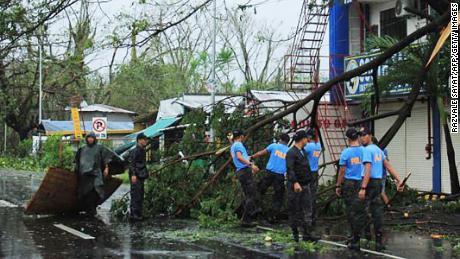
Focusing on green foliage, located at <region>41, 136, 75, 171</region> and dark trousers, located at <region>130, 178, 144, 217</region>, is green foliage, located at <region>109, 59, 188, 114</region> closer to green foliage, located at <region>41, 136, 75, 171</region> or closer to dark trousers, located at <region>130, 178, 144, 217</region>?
green foliage, located at <region>41, 136, 75, 171</region>

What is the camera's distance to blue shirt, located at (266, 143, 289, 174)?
511 inches

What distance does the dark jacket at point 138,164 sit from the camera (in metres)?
13.6

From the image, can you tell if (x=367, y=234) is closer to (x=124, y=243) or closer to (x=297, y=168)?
(x=297, y=168)

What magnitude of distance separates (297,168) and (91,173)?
5238 mm

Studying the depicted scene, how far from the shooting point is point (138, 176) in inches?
534

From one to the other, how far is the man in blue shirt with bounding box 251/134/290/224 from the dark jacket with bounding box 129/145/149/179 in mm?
2376

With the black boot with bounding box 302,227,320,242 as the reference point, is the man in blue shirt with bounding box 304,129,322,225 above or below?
above

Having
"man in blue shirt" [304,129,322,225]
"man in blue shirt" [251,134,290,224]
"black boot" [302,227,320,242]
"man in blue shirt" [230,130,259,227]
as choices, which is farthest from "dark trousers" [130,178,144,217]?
"black boot" [302,227,320,242]

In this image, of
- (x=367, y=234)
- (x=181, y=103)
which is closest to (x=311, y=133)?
(x=367, y=234)

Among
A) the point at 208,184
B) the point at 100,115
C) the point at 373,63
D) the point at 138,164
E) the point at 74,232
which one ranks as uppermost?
the point at 373,63

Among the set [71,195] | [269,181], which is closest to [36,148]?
[71,195]

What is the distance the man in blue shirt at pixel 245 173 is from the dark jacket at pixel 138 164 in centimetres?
211

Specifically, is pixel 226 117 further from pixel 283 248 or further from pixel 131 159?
pixel 283 248

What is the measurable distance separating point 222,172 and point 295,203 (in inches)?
→ 123
